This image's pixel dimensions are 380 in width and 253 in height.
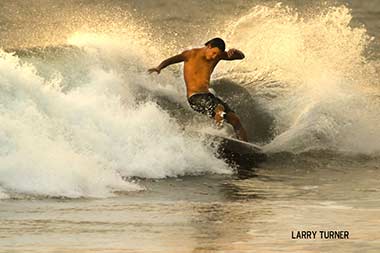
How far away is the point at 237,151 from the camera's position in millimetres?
15211

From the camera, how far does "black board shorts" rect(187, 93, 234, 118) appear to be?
15211mm

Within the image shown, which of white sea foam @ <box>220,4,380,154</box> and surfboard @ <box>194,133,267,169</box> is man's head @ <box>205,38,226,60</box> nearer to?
surfboard @ <box>194,133,267,169</box>

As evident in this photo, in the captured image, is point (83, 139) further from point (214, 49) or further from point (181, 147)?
point (214, 49)

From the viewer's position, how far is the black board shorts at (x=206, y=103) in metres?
15.2

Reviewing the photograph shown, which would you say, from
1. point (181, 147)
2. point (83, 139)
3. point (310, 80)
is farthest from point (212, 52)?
point (310, 80)


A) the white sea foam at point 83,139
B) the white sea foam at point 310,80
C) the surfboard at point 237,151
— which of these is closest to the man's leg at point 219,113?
the surfboard at point 237,151

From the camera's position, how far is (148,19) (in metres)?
28.6

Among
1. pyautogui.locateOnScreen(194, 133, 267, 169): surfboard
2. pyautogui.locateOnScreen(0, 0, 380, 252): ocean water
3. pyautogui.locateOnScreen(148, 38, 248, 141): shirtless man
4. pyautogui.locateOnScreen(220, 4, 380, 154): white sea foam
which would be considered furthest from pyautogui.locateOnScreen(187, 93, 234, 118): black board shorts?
pyautogui.locateOnScreen(220, 4, 380, 154): white sea foam

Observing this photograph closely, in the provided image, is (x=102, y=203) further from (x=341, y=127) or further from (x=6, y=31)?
(x=6, y=31)

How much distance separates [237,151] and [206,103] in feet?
2.33

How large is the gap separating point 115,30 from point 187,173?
6.19 metres

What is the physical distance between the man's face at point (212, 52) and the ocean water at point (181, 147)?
820 mm

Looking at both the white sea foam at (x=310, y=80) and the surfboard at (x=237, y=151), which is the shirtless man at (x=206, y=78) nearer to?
the surfboard at (x=237, y=151)

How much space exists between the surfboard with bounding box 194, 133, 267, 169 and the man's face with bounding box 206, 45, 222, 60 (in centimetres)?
106
